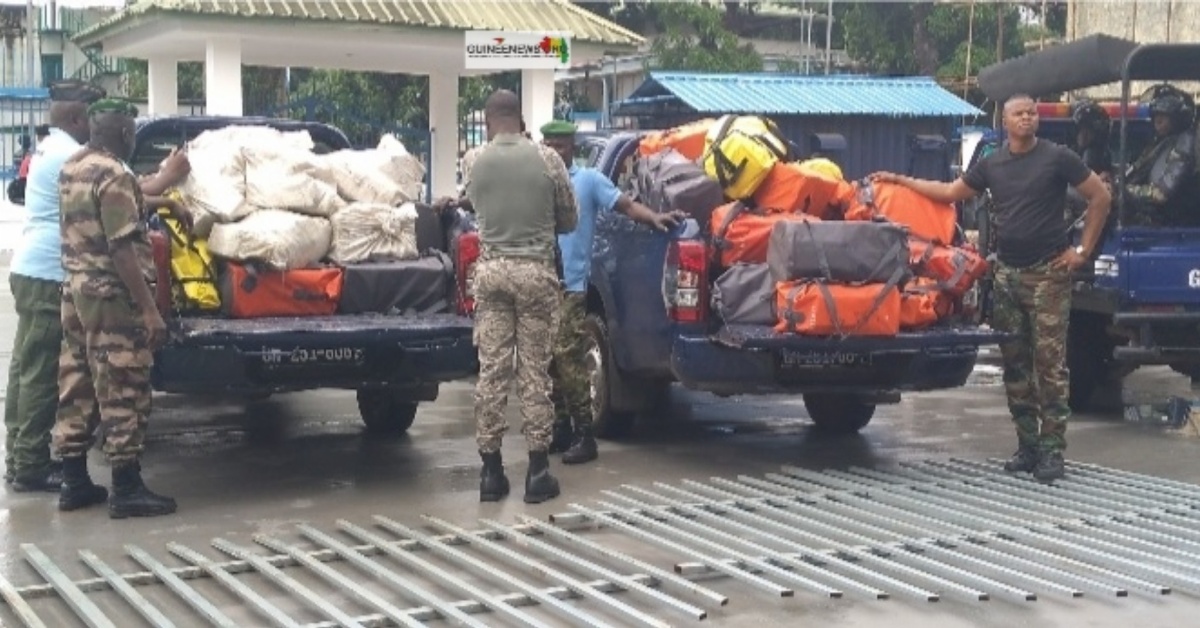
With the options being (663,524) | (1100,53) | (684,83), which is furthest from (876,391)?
(684,83)

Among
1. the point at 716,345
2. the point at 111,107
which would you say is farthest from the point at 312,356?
the point at 716,345

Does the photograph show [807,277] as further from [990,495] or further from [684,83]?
[684,83]

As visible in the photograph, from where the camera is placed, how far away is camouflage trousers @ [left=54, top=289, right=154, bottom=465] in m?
7.21

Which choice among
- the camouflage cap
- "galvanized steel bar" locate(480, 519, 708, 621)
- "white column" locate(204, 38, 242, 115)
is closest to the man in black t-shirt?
"galvanized steel bar" locate(480, 519, 708, 621)

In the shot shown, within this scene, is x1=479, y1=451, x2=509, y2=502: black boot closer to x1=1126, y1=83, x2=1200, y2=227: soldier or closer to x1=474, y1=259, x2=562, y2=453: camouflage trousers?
x1=474, y1=259, x2=562, y2=453: camouflage trousers

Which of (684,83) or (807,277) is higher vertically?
(684,83)

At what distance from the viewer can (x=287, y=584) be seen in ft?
20.0

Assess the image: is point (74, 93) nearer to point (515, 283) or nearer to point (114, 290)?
point (114, 290)

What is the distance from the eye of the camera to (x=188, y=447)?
9359 millimetres

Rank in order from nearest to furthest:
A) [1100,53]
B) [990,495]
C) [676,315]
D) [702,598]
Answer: [702,598] → [990,495] → [676,315] → [1100,53]

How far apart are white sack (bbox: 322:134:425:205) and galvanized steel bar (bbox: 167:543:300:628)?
2367 millimetres

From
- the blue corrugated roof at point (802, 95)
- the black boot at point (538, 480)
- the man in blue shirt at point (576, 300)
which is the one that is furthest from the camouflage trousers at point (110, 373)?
the blue corrugated roof at point (802, 95)

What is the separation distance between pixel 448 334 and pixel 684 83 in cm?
1393

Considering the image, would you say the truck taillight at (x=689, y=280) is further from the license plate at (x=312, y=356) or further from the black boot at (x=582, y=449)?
the license plate at (x=312, y=356)
